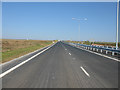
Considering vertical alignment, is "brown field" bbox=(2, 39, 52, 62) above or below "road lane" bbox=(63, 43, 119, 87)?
above

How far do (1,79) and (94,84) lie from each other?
4355mm

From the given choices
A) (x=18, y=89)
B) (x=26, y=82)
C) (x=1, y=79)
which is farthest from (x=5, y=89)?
(x=1, y=79)

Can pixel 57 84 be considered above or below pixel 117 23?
below

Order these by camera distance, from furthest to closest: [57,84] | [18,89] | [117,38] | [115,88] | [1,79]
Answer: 1. [117,38]
2. [1,79]
3. [57,84]
4. [115,88]
5. [18,89]

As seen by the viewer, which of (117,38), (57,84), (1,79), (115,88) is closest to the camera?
(115,88)

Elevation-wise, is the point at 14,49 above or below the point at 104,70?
above

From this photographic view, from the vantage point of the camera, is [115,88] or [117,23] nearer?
[115,88]

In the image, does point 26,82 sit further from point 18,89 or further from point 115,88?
point 115,88

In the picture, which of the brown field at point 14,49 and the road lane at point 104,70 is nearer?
the road lane at point 104,70

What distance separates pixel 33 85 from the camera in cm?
596

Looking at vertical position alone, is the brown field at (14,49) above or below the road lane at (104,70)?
above

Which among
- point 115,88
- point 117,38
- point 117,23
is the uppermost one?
point 117,23

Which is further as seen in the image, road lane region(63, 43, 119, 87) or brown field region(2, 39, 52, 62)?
brown field region(2, 39, 52, 62)

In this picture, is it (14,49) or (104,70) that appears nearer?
(104,70)
